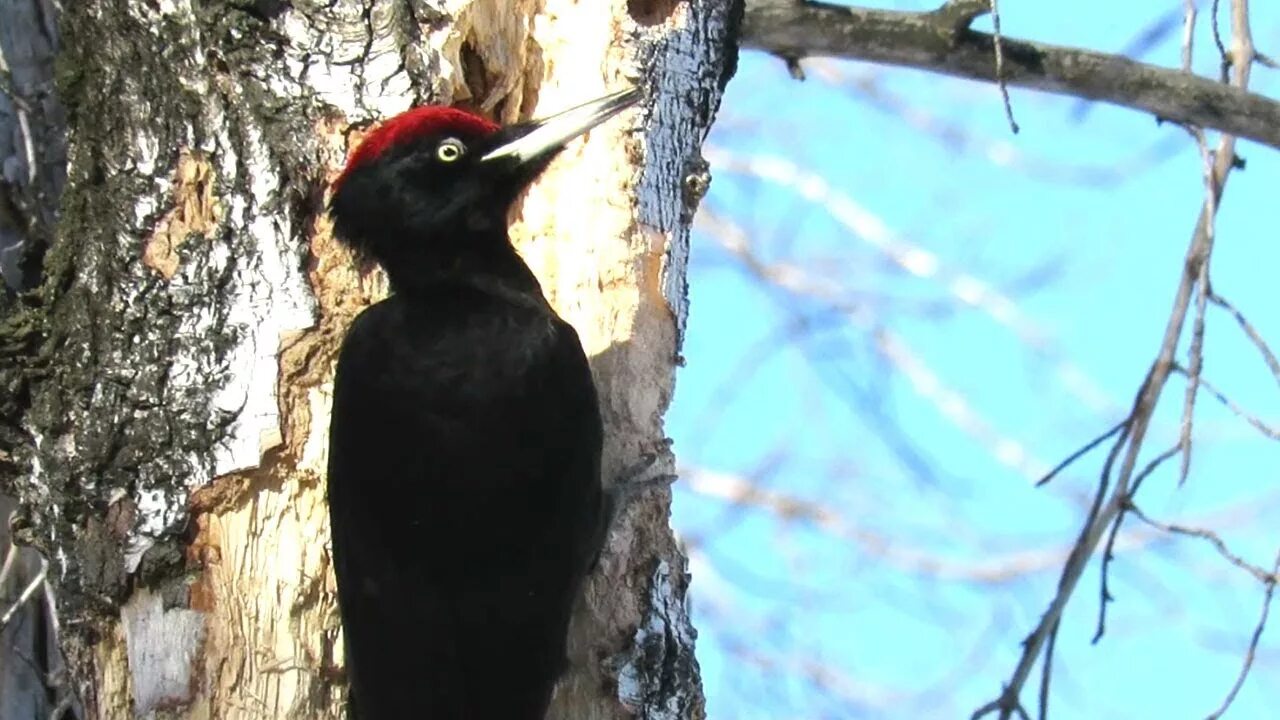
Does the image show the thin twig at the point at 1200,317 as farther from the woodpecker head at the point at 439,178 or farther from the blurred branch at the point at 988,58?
the woodpecker head at the point at 439,178

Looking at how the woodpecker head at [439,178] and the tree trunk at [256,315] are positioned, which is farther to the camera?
the woodpecker head at [439,178]

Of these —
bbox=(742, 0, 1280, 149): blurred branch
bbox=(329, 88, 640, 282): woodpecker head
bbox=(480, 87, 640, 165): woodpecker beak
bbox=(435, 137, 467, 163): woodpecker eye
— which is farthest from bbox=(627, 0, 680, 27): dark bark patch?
bbox=(742, 0, 1280, 149): blurred branch

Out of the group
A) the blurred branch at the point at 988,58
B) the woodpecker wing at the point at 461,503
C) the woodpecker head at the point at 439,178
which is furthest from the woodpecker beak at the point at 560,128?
the blurred branch at the point at 988,58

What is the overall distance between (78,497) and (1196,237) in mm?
2190

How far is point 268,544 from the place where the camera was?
309 cm

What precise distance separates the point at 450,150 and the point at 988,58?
1.43 metres

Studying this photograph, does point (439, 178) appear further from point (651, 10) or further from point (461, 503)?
point (461, 503)

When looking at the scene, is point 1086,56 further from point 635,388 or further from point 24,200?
point 24,200

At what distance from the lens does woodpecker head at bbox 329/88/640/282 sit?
10.7 ft

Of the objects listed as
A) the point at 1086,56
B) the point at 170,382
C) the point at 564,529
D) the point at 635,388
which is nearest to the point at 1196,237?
the point at 1086,56

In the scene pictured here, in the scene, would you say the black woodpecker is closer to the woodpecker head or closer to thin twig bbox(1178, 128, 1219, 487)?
the woodpecker head

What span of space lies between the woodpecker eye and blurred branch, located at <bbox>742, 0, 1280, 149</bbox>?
3.40 ft

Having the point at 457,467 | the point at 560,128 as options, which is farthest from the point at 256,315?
the point at 560,128

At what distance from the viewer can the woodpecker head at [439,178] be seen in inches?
128
